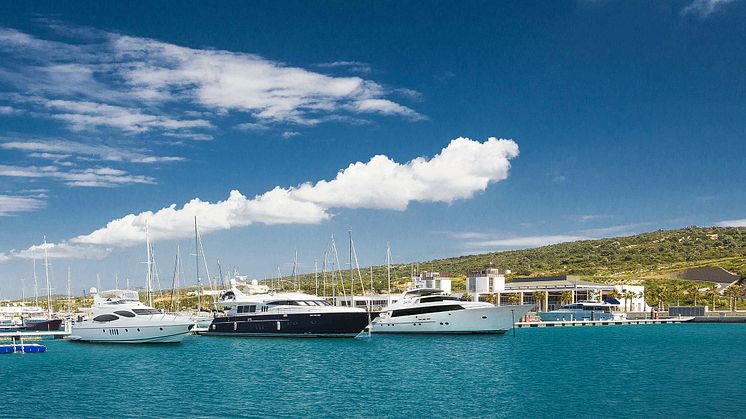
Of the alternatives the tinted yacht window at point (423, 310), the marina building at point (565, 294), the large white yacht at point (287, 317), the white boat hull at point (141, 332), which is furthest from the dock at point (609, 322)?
the white boat hull at point (141, 332)

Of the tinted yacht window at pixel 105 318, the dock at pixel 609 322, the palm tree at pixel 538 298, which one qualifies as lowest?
the dock at pixel 609 322

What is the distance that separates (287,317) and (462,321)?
2027 centimetres

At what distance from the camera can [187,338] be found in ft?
265

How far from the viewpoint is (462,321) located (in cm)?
7856

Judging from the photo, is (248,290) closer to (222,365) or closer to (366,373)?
(222,365)

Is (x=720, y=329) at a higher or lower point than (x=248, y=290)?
lower

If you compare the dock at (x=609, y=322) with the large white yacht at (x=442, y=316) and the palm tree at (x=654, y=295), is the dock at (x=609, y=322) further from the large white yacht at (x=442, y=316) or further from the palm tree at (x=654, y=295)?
the large white yacht at (x=442, y=316)

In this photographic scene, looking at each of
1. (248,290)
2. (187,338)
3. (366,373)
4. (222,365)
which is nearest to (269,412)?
(366,373)

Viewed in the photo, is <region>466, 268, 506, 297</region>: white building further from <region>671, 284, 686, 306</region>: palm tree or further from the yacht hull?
the yacht hull

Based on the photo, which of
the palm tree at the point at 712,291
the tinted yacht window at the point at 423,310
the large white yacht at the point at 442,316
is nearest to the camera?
the large white yacht at the point at 442,316

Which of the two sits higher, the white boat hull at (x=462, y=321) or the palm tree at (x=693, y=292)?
the white boat hull at (x=462, y=321)

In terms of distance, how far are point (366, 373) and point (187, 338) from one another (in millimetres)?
38243

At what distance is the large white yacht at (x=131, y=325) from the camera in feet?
221

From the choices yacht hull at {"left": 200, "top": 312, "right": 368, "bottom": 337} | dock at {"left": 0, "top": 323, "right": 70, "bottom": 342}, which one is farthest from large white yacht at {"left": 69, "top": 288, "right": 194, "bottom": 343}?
dock at {"left": 0, "top": 323, "right": 70, "bottom": 342}
